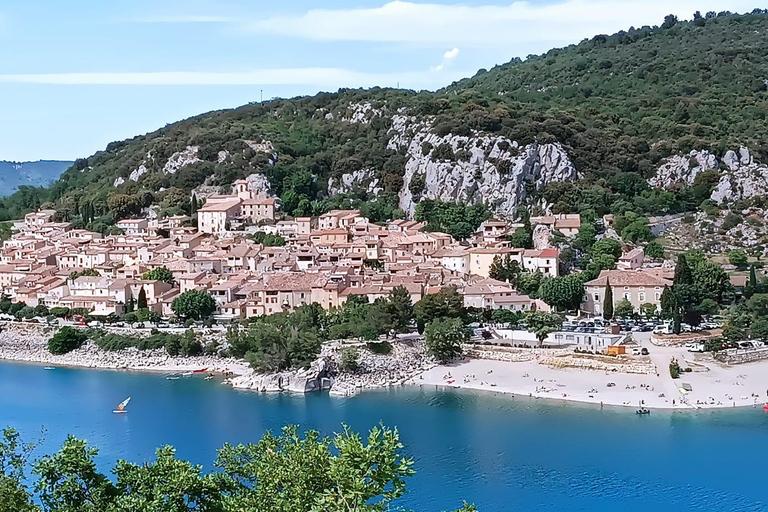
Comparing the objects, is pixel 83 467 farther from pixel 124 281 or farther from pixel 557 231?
pixel 557 231

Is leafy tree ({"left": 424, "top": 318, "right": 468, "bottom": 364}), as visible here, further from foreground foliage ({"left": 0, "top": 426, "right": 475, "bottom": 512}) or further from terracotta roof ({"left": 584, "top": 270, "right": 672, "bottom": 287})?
foreground foliage ({"left": 0, "top": 426, "right": 475, "bottom": 512})

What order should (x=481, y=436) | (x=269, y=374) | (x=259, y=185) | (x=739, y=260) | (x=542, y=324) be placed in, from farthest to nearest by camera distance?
(x=259, y=185), (x=739, y=260), (x=542, y=324), (x=269, y=374), (x=481, y=436)

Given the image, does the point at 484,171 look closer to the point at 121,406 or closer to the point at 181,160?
the point at 181,160

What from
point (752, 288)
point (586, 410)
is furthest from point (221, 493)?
point (752, 288)

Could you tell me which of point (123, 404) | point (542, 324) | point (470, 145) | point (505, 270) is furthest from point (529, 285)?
point (470, 145)

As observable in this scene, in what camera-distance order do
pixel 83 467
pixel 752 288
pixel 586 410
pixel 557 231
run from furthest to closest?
pixel 557 231 < pixel 752 288 < pixel 586 410 < pixel 83 467

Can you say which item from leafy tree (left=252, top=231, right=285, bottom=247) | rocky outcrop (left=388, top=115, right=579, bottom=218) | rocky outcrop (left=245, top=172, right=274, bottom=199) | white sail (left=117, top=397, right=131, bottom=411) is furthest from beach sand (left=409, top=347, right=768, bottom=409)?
rocky outcrop (left=245, top=172, right=274, bottom=199)
